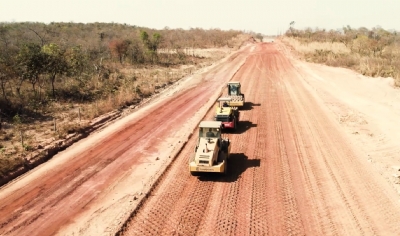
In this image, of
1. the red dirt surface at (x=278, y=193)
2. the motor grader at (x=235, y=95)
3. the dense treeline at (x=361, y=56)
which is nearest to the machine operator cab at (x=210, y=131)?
the red dirt surface at (x=278, y=193)

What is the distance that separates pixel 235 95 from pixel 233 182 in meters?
12.4

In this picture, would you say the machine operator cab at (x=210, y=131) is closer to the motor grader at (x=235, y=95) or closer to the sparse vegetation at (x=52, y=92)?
the sparse vegetation at (x=52, y=92)

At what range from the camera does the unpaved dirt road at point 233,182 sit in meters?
11.3

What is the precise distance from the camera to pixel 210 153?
1416 centimetres

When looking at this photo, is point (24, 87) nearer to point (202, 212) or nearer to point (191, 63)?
point (202, 212)

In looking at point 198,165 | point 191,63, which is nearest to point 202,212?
point 198,165

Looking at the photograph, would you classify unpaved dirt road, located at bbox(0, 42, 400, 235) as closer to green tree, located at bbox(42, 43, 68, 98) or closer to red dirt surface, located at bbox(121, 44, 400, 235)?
red dirt surface, located at bbox(121, 44, 400, 235)

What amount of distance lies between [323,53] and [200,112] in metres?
34.2

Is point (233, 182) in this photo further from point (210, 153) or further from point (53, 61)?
point (53, 61)

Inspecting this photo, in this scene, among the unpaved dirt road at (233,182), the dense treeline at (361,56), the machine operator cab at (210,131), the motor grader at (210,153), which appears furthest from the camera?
the dense treeline at (361,56)

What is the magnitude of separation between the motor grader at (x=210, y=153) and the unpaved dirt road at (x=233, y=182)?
67 centimetres

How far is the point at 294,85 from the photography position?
111 ft

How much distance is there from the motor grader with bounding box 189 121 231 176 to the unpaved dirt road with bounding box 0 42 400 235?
673 mm

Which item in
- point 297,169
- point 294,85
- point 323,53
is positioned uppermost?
point 323,53
